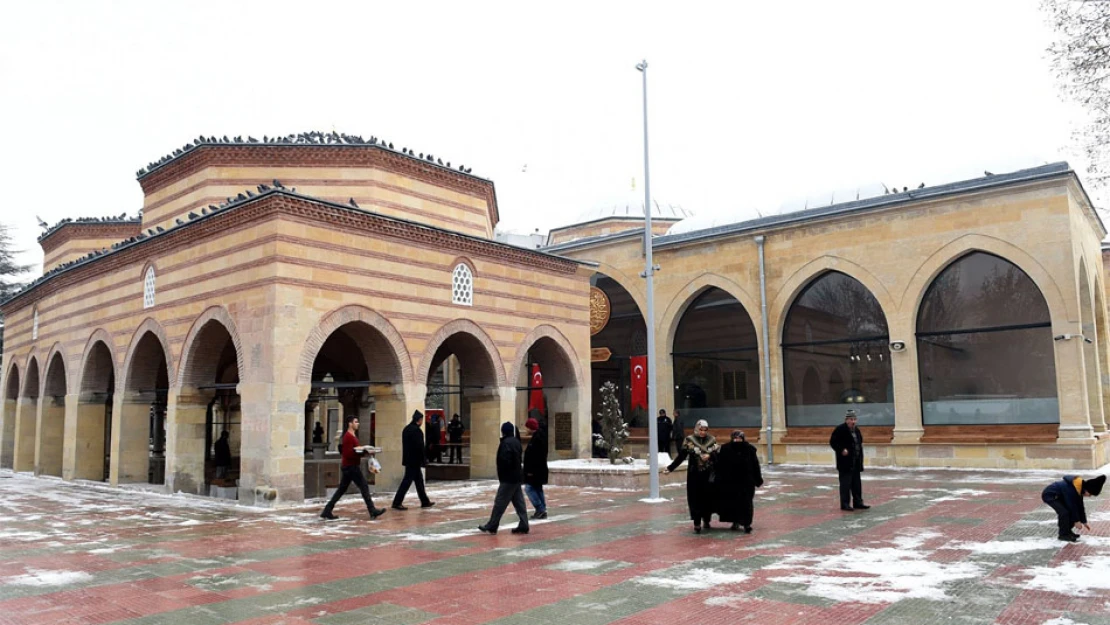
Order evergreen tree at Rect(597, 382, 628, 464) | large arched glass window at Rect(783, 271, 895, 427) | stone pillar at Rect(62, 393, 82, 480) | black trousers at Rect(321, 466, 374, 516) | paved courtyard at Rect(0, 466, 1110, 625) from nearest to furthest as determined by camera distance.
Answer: paved courtyard at Rect(0, 466, 1110, 625), black trousers at Rect(321, 466, 374, 516), evergreen tree at Rect(597, 382, 628, 464), stone pillar at Rect(62, 393, 82, 480), large arched glass window at Rect(783, 271, 895, 427)

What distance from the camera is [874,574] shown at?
7059 mm

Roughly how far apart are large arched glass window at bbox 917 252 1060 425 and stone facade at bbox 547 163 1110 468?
0.44 metres

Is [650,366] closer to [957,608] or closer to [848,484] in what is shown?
[848,484]

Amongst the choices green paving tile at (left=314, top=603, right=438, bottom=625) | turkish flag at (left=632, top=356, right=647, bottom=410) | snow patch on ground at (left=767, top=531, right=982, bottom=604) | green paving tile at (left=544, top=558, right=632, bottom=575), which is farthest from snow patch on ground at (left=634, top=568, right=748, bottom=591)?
turkish flag at (left=632, top=356, right=647, bottom=410)

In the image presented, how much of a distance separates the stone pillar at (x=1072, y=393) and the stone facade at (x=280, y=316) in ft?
34.3

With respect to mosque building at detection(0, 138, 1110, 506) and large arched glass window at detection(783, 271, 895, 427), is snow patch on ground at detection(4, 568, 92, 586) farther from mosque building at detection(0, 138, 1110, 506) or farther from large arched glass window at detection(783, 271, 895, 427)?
large arched glass window at detection(783, 271, 895, 427)

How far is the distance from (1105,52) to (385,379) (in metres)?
12.2

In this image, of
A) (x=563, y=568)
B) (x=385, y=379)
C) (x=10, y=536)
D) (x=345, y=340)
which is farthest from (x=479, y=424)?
(x=563, y=568)

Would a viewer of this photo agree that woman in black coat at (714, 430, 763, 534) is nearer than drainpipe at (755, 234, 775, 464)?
Yes

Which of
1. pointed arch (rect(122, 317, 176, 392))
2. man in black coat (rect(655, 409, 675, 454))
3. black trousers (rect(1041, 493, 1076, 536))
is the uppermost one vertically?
pointed arch (rect(122, 317, 176, 392))

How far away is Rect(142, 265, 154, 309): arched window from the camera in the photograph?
54.0 ft

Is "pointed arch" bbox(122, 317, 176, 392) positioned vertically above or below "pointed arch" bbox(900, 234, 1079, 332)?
below

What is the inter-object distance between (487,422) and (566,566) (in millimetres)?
9941

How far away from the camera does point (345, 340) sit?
2111 centimetres
